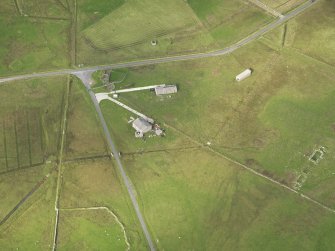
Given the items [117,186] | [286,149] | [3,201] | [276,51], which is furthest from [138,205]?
[276,51]

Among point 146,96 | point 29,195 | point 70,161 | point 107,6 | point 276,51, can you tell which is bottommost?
point 29,195

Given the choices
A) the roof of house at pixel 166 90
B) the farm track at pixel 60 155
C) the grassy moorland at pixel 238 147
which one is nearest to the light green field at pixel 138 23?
the grassy moorland at pixel 238 147

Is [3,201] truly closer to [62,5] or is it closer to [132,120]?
[132,120]

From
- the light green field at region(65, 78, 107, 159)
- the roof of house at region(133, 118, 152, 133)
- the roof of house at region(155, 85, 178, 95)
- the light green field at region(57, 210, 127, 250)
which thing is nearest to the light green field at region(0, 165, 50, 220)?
the light green field at region(65, 78, 107, 159)

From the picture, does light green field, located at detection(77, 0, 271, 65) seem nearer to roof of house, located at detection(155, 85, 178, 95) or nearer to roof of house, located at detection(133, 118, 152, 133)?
roof of house, located at detection(155, 85, 178, 95)

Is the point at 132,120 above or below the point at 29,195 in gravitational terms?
above
